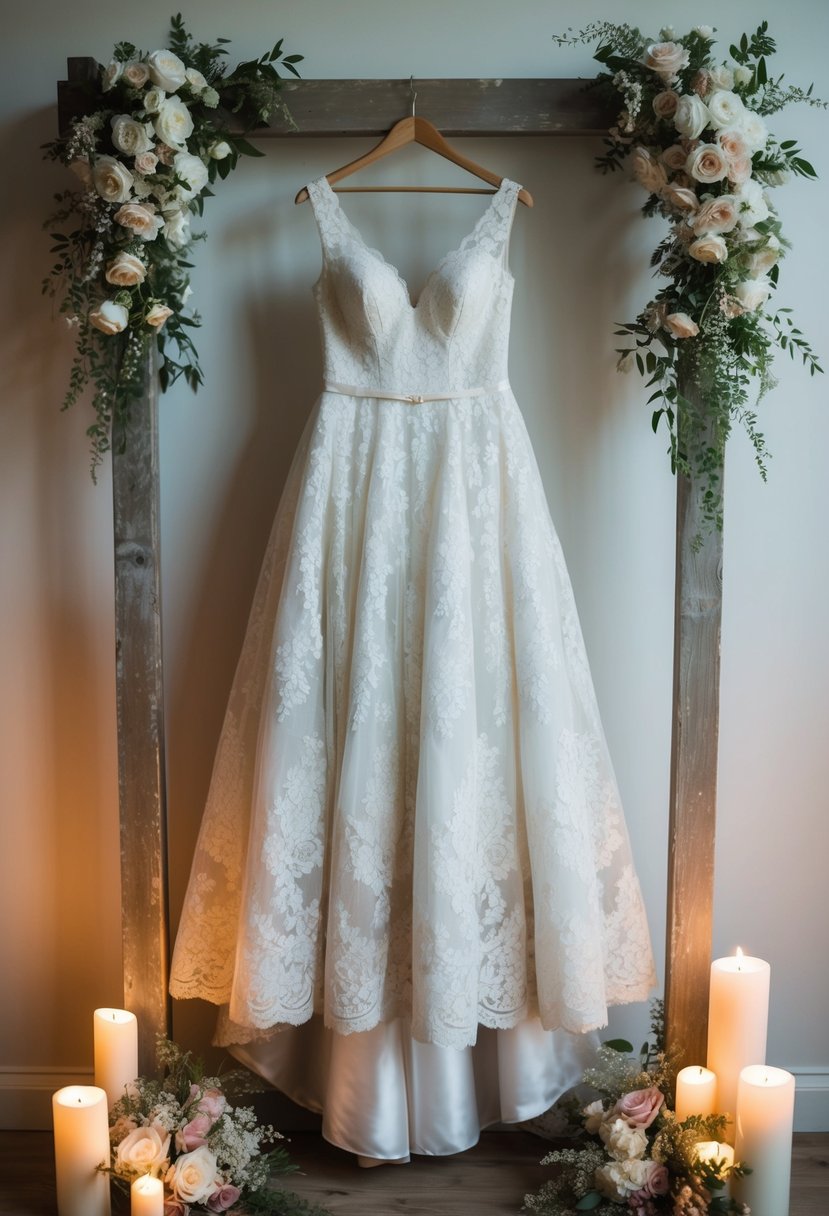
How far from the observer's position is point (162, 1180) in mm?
2078

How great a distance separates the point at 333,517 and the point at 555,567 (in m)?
0.47

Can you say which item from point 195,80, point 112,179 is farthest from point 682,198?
point 112,179

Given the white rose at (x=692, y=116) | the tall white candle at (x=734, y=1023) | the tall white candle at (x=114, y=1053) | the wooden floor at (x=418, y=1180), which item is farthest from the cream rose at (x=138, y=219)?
the wooden floor at (x=418, y=1180)

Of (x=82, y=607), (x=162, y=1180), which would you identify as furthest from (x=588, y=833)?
(x=82, y=607)

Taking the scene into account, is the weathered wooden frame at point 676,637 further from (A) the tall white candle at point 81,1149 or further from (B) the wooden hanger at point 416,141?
(A) the tall white candle at point 81,1149

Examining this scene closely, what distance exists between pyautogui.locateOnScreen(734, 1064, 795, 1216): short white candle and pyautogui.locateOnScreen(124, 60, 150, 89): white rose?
7.25 ft

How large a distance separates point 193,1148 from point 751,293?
6.48 ft

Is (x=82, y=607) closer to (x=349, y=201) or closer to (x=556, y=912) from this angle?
(x=349, y=201)

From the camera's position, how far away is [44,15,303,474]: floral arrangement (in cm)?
200

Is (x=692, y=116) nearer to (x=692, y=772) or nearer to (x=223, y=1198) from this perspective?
(x=692, y=772)

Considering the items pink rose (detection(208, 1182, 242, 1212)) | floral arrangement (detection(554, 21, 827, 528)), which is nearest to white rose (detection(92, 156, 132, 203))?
floral arrangement (detection(554, 21, 827, 528))

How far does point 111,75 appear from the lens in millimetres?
1995

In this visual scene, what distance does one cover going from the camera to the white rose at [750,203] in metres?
1.99

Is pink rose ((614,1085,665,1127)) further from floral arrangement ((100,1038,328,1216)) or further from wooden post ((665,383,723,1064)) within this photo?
floral arrangement ((100,1038,328,1216))
